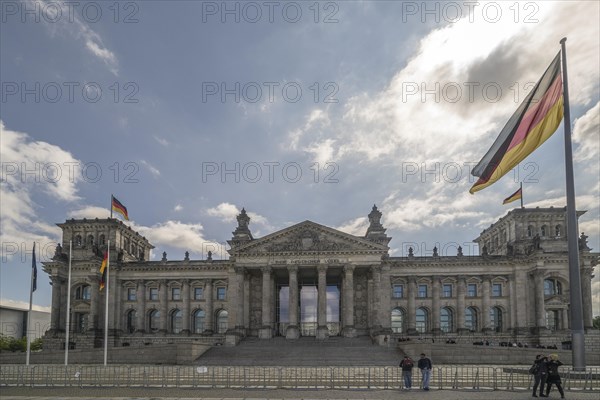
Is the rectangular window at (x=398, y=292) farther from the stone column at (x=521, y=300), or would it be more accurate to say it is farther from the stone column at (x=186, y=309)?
the stone column at (x=186, y=309)

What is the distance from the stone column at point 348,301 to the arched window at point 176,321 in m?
24.9

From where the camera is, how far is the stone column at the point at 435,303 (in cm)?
7231

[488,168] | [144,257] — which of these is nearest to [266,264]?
[144,257]

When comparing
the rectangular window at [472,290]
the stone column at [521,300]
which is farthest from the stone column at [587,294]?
the rectangular window at [472,290]

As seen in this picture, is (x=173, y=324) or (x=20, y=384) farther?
(x=173, y=324)

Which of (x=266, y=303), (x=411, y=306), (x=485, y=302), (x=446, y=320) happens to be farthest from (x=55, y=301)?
(x=485, y=302)

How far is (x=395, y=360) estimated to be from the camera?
166ft

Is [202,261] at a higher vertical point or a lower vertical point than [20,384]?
higher

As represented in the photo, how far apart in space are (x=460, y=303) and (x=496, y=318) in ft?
20.4

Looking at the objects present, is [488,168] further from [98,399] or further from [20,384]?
[20,384]

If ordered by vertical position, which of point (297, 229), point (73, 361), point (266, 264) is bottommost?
point (73, 361)

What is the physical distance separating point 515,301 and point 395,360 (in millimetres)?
29191

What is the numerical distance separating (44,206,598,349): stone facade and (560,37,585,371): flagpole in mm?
42542

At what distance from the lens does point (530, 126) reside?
25016 millimetres
